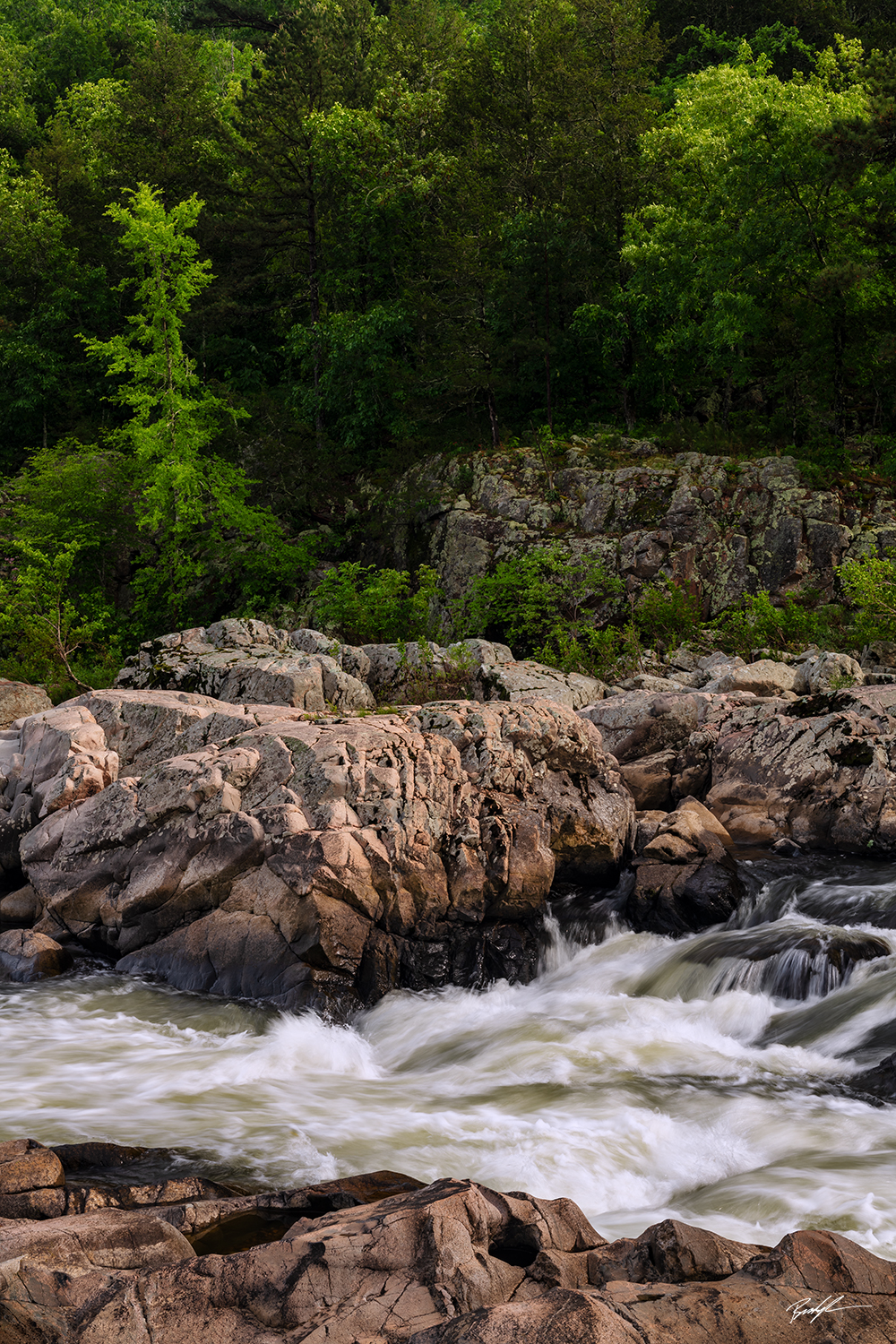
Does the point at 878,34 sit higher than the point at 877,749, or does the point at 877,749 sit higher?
the point at 878,34

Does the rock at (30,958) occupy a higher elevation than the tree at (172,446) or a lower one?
lower

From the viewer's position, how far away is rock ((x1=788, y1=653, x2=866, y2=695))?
15.8 metres

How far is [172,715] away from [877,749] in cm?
972

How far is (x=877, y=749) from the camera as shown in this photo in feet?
42.2

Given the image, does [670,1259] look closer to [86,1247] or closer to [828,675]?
[86,1247]

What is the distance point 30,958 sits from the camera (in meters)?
10.1

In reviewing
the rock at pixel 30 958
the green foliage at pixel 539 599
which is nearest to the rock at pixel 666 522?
the green foliage at pixel 539 599

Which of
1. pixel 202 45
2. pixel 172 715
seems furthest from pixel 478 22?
pixel 172 715

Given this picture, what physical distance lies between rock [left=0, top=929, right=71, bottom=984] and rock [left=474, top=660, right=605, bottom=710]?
835cm

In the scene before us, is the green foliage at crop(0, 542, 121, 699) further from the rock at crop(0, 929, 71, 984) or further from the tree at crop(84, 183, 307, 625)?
the rock at crop(0, 929, 71, 984)

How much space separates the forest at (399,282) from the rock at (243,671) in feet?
8.40

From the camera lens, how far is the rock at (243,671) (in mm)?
15859

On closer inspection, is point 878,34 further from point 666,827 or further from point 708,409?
point 666,827

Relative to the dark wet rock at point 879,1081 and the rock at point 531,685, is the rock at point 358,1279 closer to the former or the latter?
the dark wet rock at point 879,1081
